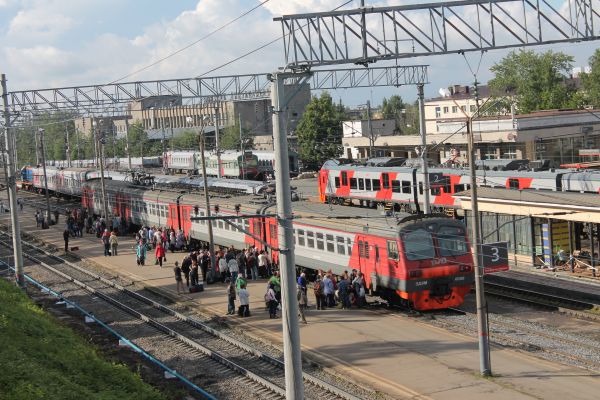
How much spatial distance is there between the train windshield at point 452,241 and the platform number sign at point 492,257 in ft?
11.3

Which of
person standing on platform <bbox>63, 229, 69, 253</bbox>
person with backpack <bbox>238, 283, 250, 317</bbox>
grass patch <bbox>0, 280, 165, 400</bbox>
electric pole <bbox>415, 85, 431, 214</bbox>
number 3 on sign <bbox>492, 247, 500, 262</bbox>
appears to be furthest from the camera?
person standing on platform <bbox>63, 229, 69, 253</bbox>

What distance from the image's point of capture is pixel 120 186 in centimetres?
5284

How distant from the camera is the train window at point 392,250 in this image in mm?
23797

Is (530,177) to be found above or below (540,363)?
above

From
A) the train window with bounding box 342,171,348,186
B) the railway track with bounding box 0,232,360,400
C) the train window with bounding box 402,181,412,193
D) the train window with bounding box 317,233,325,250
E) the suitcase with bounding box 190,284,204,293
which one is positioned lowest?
the railway track with bounding box 0,232,360,400

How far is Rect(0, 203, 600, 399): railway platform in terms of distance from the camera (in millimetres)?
16594

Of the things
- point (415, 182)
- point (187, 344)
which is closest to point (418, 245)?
point (187, 344)

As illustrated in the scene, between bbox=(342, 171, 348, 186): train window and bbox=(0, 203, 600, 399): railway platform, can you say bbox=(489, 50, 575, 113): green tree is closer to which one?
bbox=(342, 171, 348, 186): train window

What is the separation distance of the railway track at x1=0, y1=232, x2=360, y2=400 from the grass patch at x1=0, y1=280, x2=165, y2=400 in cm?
251

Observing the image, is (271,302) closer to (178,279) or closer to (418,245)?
(418,245)

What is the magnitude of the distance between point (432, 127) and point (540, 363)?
71003mm

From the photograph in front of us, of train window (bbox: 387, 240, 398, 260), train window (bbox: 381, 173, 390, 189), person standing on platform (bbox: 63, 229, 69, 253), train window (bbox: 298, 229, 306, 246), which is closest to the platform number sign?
train window (bbox: 387, 240, 398, 260)

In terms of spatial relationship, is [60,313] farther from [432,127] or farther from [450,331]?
[432,127]

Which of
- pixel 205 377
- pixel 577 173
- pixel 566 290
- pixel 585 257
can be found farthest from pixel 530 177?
pixel 205 377
